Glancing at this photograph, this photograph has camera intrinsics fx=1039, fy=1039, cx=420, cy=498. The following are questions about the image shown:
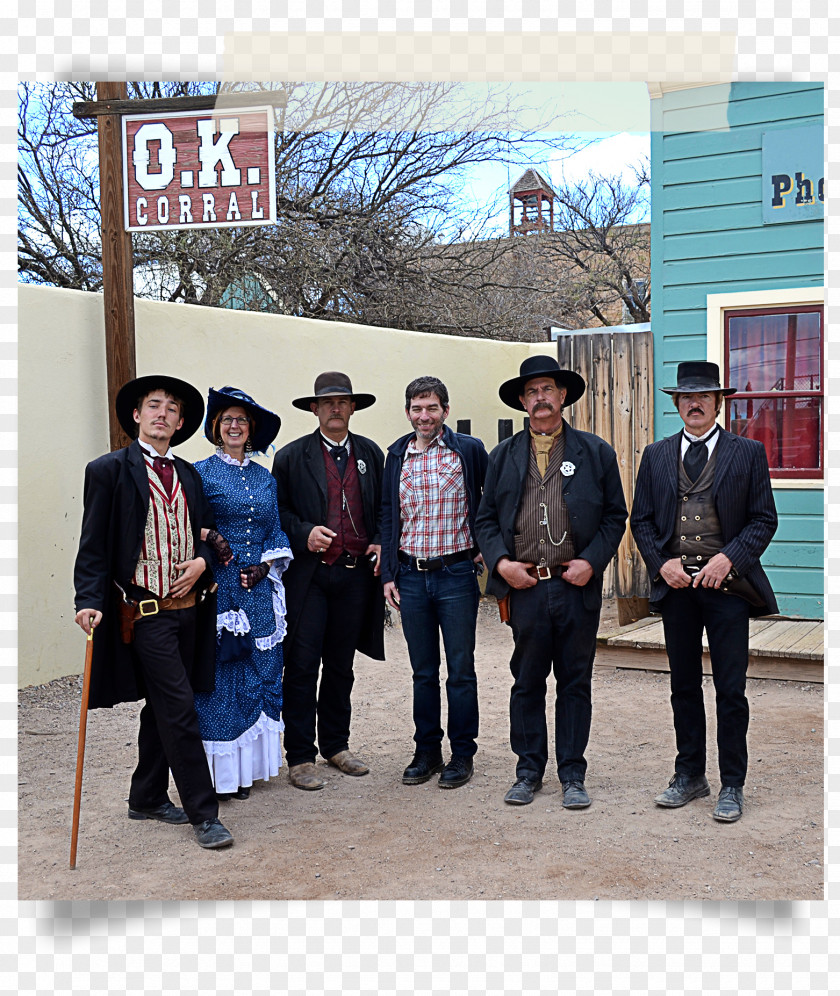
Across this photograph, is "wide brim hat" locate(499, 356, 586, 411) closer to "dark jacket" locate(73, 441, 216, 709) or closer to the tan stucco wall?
"dark jacket" locate(73, 441, 216, 709)

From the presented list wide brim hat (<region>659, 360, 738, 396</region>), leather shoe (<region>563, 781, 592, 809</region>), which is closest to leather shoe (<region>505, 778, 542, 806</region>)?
leather shoe (<region>563, 781, 592, 809</region>)

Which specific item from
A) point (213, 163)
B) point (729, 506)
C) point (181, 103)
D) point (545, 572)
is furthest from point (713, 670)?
point (181, 103)

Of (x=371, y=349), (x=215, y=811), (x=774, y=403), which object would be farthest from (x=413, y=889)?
(x=371, y=349)

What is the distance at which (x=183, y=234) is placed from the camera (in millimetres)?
11141

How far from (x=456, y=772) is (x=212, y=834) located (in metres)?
1.22

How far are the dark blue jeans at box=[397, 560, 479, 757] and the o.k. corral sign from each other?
7.42ft

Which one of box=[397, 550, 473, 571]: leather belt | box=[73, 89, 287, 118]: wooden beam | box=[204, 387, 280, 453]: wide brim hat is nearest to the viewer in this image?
box=[204, 387, 280, 453]: wide brim hat

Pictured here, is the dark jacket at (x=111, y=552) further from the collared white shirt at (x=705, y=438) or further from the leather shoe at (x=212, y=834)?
the collared white shirt at (x=705, y=438)

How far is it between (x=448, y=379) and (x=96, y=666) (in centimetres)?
709

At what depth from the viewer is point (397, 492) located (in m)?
4.83

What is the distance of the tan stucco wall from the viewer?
21.4 feet

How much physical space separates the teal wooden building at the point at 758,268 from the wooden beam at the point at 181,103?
3.11 m

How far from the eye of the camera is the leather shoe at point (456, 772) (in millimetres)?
4820

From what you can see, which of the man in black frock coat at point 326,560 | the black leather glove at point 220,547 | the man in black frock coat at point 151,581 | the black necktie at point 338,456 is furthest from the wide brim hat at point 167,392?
the black necktie at point 338,456
